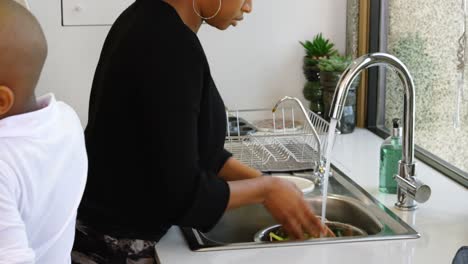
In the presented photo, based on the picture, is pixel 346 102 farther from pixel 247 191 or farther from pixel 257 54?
pixel 247 191

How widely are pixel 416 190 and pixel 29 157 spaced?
0.91m

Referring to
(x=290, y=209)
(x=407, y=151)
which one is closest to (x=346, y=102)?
(x=407, y=151)

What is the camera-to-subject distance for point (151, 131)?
1.29m

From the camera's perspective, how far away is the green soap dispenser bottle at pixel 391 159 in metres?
1.75

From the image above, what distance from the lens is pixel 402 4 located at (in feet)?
7.60

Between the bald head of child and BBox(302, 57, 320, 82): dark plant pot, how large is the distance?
60.9 inches

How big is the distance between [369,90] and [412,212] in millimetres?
881

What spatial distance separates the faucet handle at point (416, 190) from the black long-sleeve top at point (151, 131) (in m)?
0.44

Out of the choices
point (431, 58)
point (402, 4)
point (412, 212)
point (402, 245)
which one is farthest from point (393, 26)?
point (402, 245)

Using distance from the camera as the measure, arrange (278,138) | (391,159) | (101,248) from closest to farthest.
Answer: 1. (101,248)
2. (391,159)
3. (278,138)

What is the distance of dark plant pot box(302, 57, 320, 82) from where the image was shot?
2.45 m

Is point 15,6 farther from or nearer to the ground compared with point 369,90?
farther from the ground

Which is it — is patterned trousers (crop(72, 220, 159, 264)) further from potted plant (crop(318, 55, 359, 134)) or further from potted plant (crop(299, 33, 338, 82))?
potted plant (crop(299, 33, 338, 82))

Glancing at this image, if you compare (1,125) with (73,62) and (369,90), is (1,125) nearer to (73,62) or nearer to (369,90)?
(73,62)
